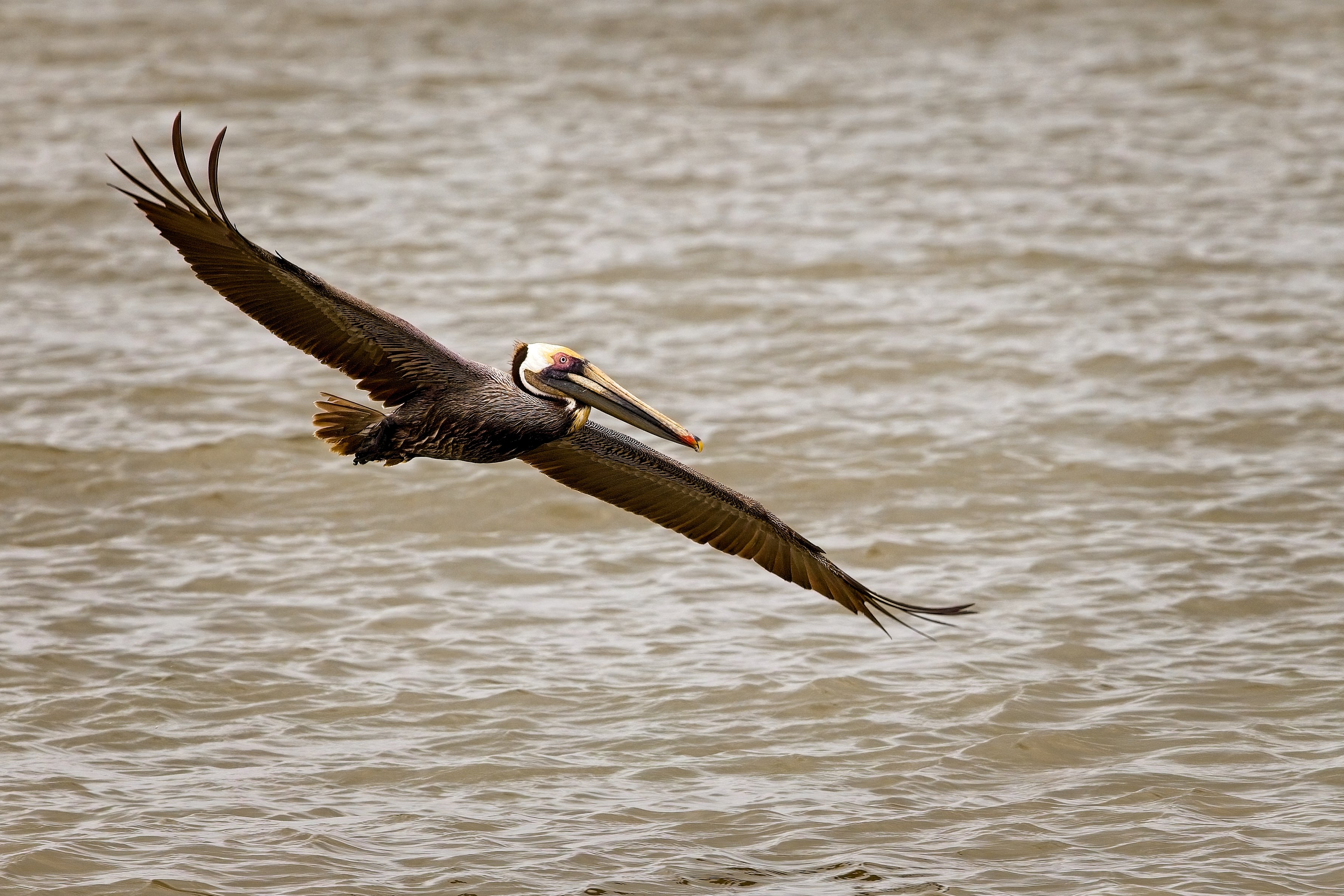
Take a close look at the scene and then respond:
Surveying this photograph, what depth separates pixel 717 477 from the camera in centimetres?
1078

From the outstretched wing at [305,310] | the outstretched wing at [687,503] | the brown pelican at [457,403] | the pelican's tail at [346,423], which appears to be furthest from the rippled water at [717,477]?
the outstretched wing at [305,310]

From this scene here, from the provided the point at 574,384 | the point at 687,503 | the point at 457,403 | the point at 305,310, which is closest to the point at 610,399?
the point at 574,384

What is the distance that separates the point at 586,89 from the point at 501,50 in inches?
84.0

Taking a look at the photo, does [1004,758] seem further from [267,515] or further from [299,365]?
[299,365]

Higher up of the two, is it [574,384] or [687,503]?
[574,384]

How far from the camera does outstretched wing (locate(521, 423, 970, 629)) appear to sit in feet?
23.8

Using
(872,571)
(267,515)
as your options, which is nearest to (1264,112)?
(872,571)

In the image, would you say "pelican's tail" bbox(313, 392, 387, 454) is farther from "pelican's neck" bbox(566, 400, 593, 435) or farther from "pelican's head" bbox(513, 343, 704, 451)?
"pelican's neck" bbox(566, 400, 593, 435)

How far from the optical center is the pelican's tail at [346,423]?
22.7 feet

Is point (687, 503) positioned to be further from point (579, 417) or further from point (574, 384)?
point (574, 384)

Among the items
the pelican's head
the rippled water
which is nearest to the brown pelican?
the pelican's head

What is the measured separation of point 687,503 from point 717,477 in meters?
3.27

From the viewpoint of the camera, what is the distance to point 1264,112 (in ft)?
59.3

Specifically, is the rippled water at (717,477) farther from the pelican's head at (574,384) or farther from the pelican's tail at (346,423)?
the pelican's head at (574,384)
